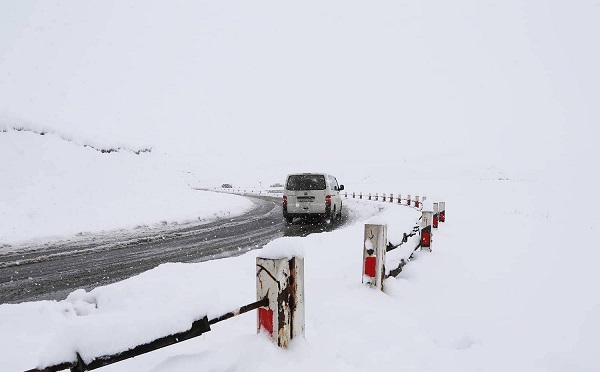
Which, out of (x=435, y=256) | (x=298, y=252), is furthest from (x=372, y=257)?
(x=435, y=256)

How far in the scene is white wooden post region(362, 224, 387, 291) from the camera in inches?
194

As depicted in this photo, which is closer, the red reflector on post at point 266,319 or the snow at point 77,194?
the red reflector on post at point 266,319

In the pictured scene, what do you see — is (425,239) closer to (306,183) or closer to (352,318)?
(352,318)

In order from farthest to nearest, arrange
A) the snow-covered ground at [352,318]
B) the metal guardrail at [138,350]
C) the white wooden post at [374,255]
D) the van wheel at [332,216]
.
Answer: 1. the van wheel at [332,216]
2. the white wooden post at [374,255]
3. the snow-covered ground at [352,318]
4. the metal guardrail at [138,350]

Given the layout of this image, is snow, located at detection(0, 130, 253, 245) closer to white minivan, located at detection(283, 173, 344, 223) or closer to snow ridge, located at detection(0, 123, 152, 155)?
snow ridge, located at detection(0, 123, 152, 155)

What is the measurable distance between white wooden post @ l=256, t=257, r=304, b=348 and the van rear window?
36.9 ft

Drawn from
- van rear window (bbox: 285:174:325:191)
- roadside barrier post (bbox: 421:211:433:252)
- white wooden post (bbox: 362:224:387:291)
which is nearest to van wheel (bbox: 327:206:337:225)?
van rear window (bbox: 285:174:325:191)

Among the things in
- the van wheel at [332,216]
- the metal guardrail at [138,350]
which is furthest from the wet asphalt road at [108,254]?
the metal guardrail at [138,350]

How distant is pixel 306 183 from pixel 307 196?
51 centimetres

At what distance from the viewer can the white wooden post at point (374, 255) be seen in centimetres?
493

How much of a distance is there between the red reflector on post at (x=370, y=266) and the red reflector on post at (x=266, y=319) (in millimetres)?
2370

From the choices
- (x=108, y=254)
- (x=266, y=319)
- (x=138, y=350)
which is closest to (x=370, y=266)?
(x=266, y=319)

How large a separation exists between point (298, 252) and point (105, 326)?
1560 millimetres

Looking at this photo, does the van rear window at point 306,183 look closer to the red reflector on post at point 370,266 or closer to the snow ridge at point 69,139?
the red reflector on post at point 370,266
